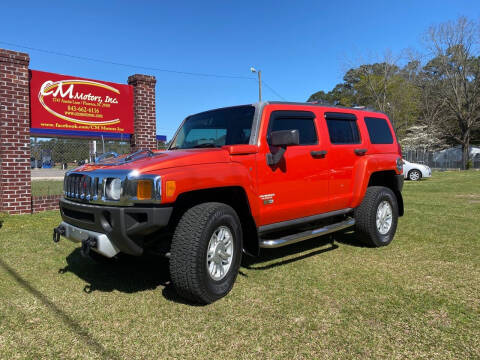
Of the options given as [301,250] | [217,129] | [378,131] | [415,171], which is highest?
[378,131]

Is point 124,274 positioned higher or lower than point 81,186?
lower

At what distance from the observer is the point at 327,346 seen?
2643mm

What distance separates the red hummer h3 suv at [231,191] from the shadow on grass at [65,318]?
587 millimetres

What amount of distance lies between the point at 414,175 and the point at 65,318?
783 inches

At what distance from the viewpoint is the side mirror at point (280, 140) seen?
145 inches

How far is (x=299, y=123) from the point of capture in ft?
14.8

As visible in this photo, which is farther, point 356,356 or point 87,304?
point 87,304

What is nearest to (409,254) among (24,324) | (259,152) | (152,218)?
(259,152)

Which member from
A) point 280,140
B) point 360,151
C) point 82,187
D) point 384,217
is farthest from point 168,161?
point 384,217

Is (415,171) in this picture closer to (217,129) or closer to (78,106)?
(78,106)

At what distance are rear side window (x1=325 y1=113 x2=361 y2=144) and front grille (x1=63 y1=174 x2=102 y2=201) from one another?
2913 millimetres

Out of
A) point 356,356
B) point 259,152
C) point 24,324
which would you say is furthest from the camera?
point 259,152

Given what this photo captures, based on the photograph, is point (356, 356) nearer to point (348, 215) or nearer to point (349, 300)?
point (349, 300)

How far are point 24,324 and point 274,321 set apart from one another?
6.67ft
